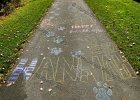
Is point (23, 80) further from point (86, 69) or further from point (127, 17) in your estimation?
point (127, 17)

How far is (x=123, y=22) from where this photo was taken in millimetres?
14688

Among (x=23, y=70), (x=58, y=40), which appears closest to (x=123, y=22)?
(x=58, y=40)

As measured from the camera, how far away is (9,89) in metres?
9.13

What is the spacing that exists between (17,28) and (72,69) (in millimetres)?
5760

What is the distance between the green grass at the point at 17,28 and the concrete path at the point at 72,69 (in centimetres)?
41

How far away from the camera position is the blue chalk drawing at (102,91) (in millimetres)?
8352

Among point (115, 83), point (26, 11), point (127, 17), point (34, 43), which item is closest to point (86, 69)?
point (115, 83)

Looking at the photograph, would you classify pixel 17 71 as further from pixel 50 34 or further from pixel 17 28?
pixel 17 28

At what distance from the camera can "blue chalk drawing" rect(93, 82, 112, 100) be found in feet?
27.4

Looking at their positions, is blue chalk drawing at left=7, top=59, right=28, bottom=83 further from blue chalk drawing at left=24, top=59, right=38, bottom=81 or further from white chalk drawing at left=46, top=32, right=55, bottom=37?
white chalk drawing at left=46, top=32, right=55, bottom=37

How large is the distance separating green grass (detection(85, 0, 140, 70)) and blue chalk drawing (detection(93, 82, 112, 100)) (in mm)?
1552

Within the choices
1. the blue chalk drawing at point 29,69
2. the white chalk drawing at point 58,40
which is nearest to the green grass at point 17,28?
the blue chalk drawing at point 29,69

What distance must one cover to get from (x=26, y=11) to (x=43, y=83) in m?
9.96

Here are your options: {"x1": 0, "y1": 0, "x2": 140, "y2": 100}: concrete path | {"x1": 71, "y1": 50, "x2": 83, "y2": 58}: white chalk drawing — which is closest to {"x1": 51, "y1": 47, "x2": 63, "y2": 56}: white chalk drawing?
{"x1": 0, "y1": 0, "x2": 140, "y2": 100}: concrete path
